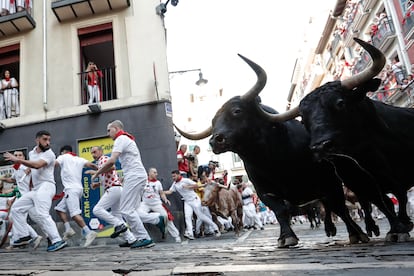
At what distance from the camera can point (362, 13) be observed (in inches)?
965

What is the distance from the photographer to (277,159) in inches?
165

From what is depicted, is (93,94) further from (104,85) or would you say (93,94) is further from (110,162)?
(110,162)

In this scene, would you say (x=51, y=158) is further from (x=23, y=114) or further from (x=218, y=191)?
(x=23, y=114)

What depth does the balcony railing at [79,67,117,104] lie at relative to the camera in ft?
39.5

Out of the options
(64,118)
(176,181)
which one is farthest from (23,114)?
(176,181)

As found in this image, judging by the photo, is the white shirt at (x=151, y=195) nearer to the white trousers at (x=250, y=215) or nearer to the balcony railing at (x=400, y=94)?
the white trousers at (x=250, y=215)

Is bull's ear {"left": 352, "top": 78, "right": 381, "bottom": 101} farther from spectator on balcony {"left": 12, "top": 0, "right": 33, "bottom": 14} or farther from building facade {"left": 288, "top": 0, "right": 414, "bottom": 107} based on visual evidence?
building facade {"left": 288, "top": 0, "right": 414, "bottom": 107}

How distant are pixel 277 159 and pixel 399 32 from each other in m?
20.1

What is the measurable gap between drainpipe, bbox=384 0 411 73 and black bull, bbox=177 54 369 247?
61.5 feet

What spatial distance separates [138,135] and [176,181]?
6.39ft

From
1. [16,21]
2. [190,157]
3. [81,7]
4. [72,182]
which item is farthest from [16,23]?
[72,182]

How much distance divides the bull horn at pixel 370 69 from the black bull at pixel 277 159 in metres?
0.94

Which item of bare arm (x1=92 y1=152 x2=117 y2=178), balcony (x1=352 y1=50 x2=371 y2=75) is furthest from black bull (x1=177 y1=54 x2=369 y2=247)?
balcony (x1=352 y1=50 x2=371 y2=75)

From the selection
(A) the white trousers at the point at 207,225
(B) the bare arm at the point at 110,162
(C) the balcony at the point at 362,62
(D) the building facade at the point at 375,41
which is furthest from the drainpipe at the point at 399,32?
(B) the bare arm at the point at 110,162
